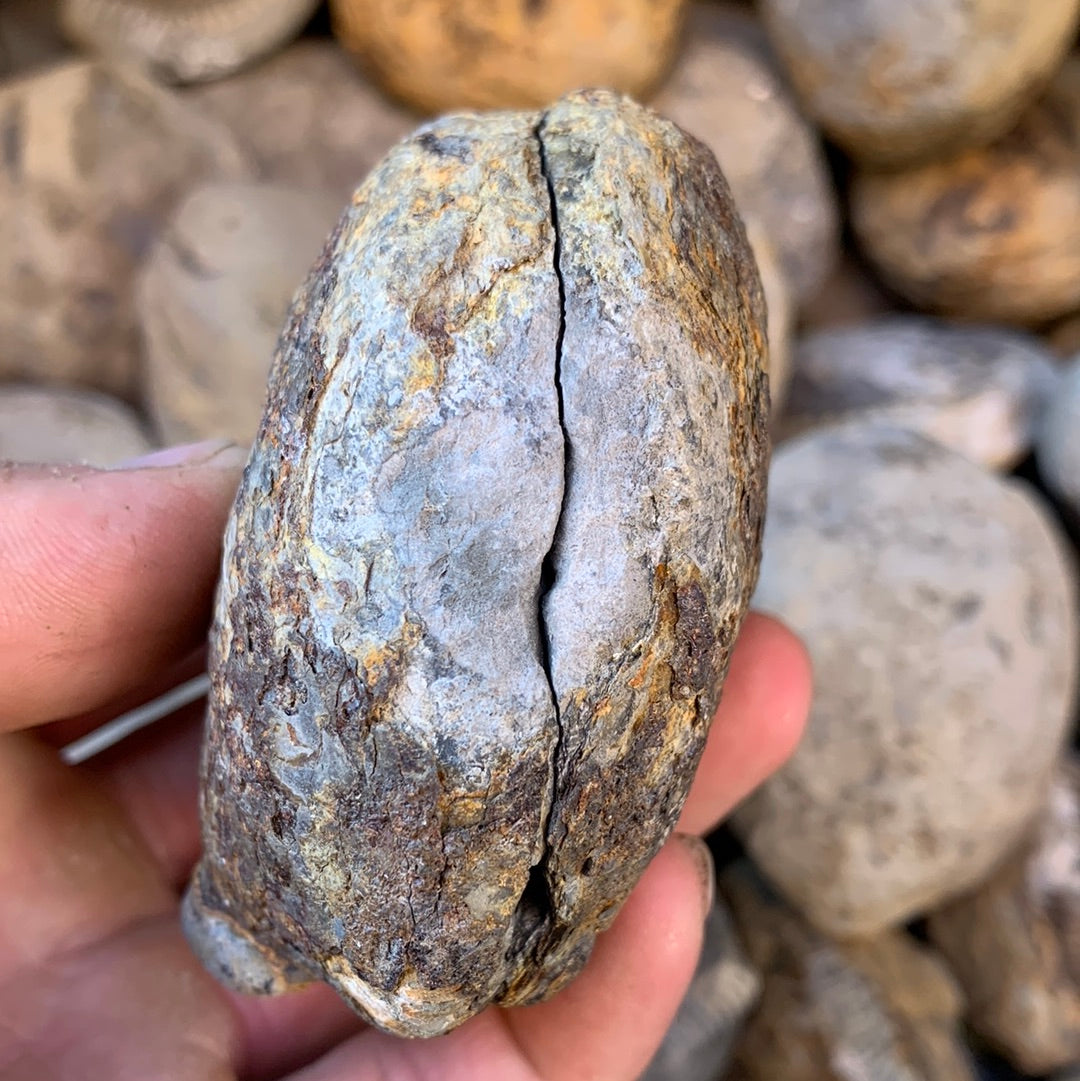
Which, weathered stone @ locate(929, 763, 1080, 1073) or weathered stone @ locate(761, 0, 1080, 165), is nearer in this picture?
weathered stone @ locate(929, 763, 1080, 1073)

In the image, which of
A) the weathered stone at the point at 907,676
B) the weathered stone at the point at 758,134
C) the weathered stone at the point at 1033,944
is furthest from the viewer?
the weathered stone at the point at 758,134

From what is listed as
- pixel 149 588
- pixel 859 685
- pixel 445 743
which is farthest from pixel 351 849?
pixel 859 685

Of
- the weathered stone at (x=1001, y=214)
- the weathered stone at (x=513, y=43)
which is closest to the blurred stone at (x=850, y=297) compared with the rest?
the weathered stone at (x=1001, y=214)

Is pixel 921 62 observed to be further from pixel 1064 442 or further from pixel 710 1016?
pixel 710 1016

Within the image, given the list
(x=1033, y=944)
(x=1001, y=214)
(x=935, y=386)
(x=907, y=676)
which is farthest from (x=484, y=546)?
(x=1001, y=214)

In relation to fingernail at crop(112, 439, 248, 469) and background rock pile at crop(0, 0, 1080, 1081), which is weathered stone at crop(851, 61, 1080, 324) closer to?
background rock pile at crop(0, 0, 1080, 1081)

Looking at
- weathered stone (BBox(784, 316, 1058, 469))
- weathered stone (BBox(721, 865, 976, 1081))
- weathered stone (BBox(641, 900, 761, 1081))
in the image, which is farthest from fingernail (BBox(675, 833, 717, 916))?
weathered stone (BBox(784, 316, 1058, 469))

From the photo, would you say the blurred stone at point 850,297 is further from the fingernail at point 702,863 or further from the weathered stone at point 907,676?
the fingernail at point 702,863
